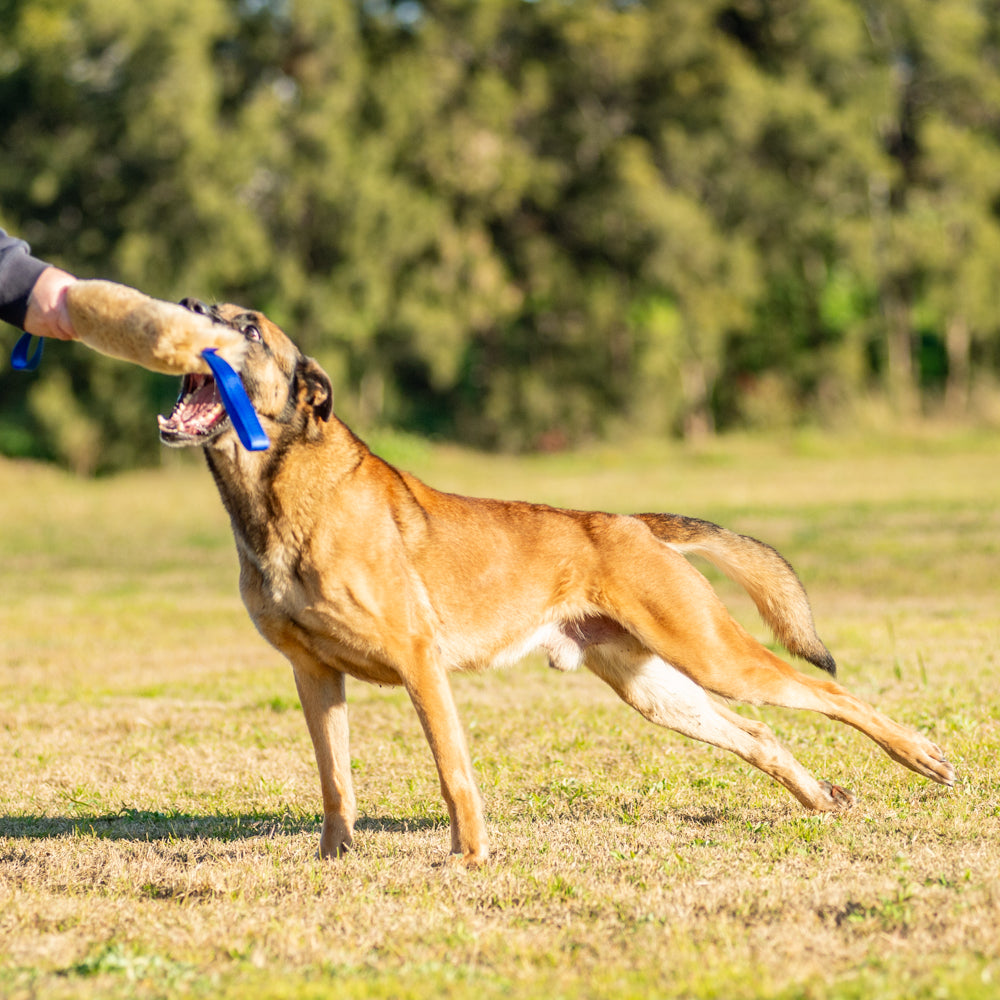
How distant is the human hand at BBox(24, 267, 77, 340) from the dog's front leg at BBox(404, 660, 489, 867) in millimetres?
1886

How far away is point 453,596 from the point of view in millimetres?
5750

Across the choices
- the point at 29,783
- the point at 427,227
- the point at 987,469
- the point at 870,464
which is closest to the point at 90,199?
the point at 427,227

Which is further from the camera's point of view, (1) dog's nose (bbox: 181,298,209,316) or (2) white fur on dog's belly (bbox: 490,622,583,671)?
(2) white fur on dog's belly (bbox: 490,622,583,671)

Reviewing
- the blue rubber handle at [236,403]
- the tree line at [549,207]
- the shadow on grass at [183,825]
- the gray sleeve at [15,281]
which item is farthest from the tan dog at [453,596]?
the tree line at [549,207]

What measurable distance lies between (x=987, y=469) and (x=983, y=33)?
21162mm

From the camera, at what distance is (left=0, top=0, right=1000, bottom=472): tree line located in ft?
119

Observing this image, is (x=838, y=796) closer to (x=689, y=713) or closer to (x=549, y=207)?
(x=689, y=713)

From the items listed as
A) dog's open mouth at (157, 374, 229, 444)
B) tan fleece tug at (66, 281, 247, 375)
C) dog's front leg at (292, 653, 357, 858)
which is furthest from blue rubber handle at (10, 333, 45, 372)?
dog's front leg at (292, 653, 357, 858)

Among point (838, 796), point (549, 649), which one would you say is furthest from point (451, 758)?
point (838, 796)

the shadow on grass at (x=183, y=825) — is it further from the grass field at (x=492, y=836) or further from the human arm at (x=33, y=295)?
the human arm at (x=33, y=295)

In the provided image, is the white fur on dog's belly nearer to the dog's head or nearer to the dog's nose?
the dog's head

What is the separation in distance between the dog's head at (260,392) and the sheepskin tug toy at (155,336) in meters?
0.27

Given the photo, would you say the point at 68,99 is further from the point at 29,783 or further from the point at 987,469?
the point at 29,783

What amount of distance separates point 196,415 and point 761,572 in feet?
9.13
